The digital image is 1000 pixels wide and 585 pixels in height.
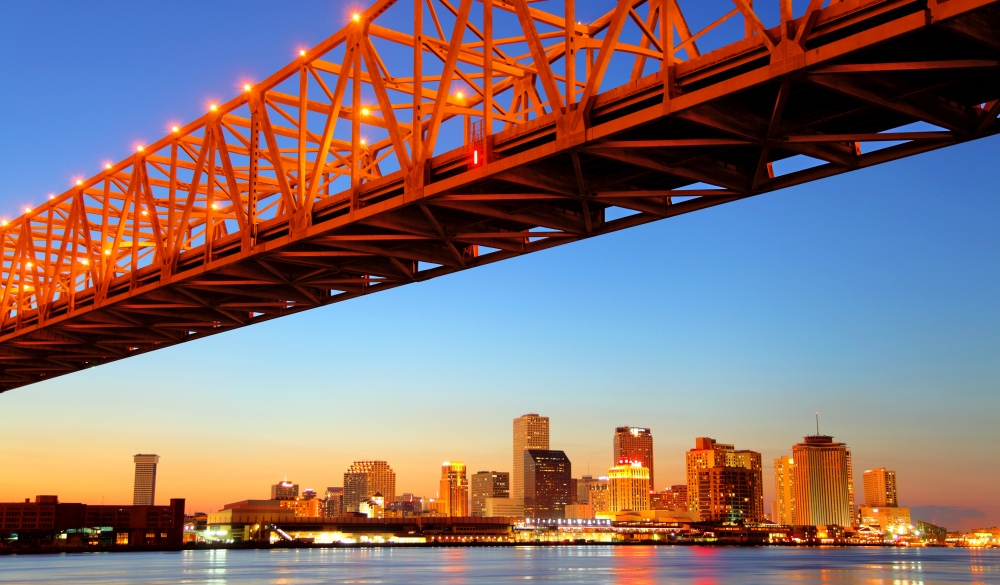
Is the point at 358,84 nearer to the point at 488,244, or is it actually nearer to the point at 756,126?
the point at 488,244

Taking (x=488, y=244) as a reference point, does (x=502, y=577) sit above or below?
below

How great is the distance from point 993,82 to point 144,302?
116 ft

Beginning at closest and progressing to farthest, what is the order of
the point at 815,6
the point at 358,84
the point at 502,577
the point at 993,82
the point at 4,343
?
the point at 815,6 < the point at 993,82 < the point at 358,84 < the point at 4,343 < the point at 502,577

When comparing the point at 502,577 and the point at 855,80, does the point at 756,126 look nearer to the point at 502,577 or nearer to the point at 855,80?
the point at 855,80

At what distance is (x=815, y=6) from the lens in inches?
819

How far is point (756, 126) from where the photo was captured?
2452 cm

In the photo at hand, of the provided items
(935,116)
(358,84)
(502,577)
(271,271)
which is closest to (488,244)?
(358,84)

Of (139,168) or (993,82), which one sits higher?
(139,168)

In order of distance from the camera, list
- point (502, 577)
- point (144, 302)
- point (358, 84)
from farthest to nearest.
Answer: point (502, 577), point (144, 302), point (358, 84)

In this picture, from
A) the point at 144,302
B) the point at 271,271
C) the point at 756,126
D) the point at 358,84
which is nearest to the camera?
the point at 756,126

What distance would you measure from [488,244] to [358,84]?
6397 mm

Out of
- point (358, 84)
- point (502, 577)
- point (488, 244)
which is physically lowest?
point (502, 577)

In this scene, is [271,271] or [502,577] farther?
[502,577]

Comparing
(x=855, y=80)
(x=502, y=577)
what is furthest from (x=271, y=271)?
(x=502, y=577)
